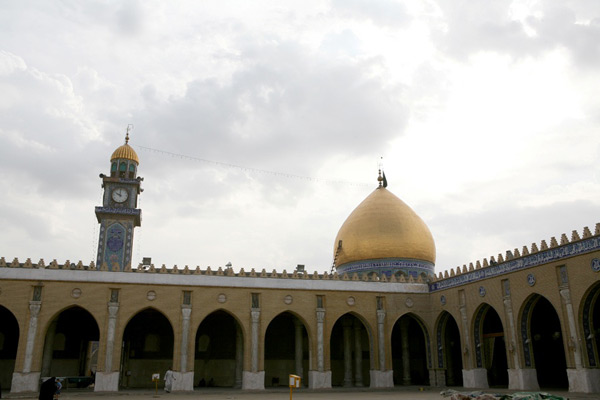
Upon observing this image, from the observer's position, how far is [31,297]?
2253 centimetres

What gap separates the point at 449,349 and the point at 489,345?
320 centimetres

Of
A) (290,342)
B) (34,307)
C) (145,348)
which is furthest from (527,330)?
(34,307)

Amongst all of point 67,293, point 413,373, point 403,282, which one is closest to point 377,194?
point 403,282

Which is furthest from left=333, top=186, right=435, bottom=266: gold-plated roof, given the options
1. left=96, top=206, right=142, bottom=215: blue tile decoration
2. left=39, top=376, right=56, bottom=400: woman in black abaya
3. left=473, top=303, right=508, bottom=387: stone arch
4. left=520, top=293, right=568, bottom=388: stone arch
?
left=39, top=376, right=56, bottom=400: woman in black abaya

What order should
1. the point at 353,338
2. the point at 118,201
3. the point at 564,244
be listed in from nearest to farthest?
the point at 564,244 < the point at 353,338 < the point at 118,201

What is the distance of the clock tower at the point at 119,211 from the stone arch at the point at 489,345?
1791 cm

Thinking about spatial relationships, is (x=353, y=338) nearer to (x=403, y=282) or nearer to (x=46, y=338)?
(x=403, y=282)

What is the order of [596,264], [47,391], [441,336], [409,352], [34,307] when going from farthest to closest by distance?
[409,352] → [441,336] → [34,307] → [596,264] → [47,391]

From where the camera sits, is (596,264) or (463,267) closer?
(596,264)

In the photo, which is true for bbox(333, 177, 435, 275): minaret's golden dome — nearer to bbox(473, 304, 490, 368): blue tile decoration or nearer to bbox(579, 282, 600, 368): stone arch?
bbox(473, 304, 490, 368): blue tile decoration

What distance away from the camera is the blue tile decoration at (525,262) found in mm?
18141

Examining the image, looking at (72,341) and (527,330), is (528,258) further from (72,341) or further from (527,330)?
(72,341)

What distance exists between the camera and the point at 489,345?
23750 mm

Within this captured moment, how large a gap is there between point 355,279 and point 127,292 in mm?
10201
